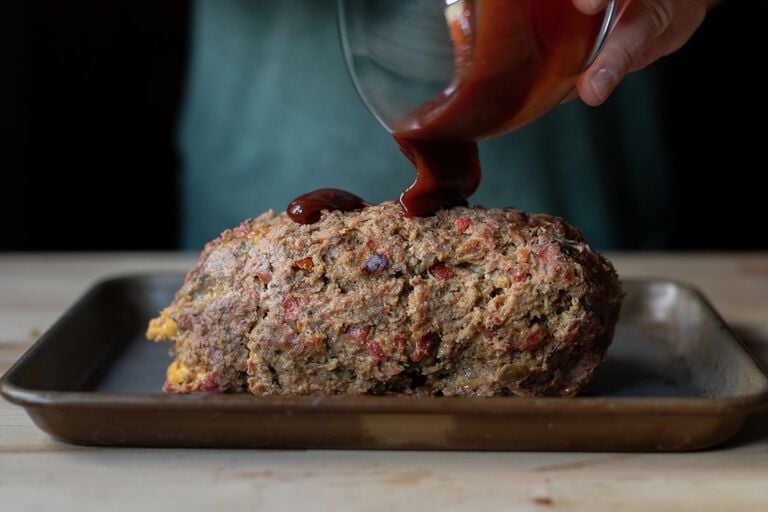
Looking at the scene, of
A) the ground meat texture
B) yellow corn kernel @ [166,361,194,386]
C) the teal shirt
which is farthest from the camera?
the teal shirt

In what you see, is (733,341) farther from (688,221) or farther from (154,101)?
(154,101)

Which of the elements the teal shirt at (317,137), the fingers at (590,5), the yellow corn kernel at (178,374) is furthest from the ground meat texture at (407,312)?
the teal shirt at (317,137)

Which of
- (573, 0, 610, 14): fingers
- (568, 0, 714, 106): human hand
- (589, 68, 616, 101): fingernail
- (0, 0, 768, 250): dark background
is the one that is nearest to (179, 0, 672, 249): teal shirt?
(568, 0, 714, 106): human hand

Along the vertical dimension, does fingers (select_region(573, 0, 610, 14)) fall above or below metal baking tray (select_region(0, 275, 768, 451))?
above

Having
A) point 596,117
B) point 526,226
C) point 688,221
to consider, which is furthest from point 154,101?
point 526,226

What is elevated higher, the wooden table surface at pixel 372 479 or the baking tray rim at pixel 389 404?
the baking tray rim at pixel 389 404

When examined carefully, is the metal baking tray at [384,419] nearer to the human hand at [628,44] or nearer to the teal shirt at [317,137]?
the human hand at [628,44]

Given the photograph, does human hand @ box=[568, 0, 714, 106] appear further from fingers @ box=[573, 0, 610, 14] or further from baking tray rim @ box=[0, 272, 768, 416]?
baking tray rim @ box=[0, 272, 768, 416]
